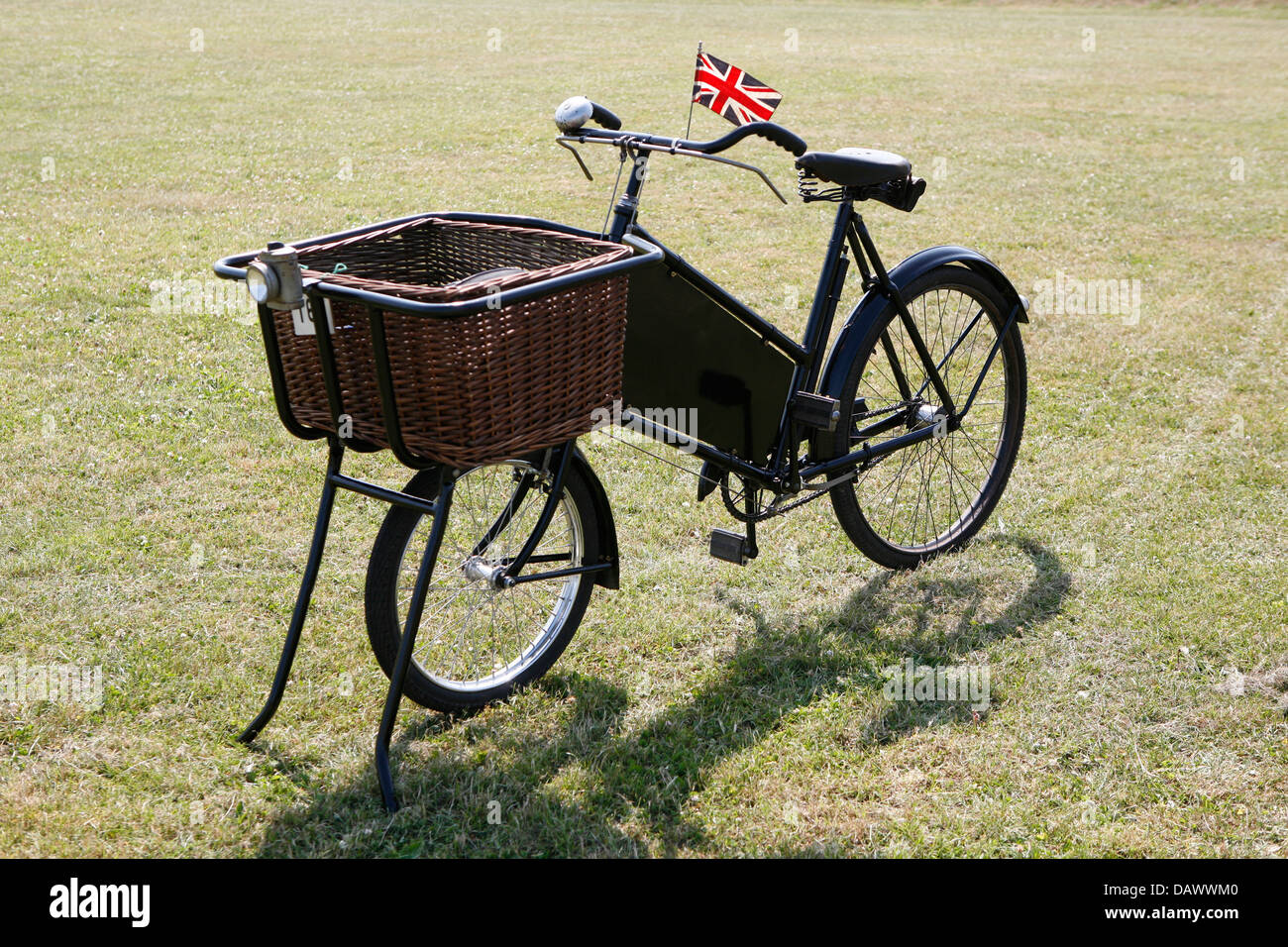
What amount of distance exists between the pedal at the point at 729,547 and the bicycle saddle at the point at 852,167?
1.18 m

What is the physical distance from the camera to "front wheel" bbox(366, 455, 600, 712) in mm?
3291

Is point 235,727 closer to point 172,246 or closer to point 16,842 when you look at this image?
point 16,842

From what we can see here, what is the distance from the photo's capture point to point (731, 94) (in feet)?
11.0

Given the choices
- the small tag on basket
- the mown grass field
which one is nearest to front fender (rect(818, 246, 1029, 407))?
the mown grass field

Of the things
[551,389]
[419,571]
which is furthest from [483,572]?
[551,389]

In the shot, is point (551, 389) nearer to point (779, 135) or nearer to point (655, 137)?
point (655, 137)

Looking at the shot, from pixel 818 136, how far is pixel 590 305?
11.3m

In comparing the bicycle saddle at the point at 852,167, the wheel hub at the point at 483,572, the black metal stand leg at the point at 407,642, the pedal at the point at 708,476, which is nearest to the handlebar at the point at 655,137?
the bicycle saddle at the point at 852,167

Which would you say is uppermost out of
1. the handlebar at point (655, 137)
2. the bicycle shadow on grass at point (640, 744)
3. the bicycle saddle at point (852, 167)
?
the handlebar at point (655, 137)

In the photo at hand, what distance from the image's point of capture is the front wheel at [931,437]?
4.06 m

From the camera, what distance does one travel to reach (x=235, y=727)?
10.9 feet

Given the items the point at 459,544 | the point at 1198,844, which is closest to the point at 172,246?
the point at 459,544

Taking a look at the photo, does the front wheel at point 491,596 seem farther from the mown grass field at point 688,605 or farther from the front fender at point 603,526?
the mown grass field at point 688,605

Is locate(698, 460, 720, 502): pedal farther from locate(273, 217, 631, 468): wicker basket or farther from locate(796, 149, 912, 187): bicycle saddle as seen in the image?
locate(796, 149, 912, 187): bicycle saddle
